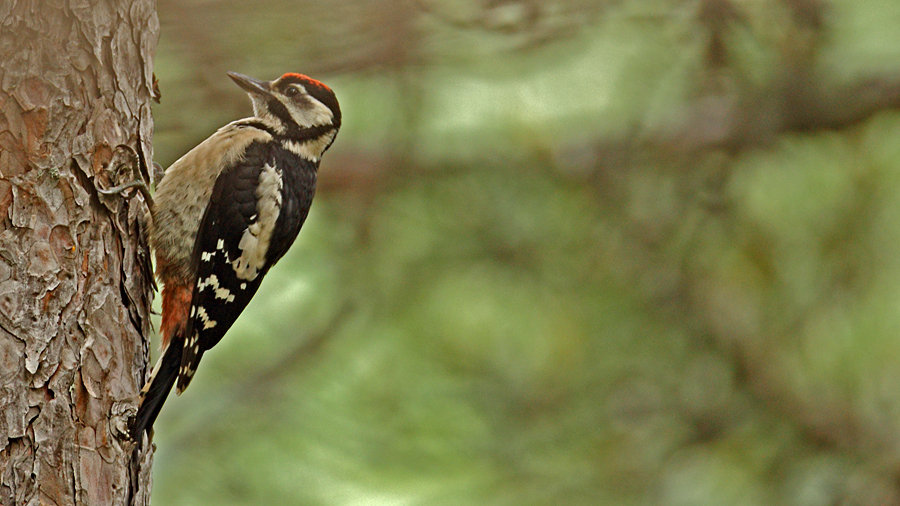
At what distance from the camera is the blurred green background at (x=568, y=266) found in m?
2.20

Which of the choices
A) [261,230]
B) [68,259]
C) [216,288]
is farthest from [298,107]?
[68,259]

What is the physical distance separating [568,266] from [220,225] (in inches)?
39.2

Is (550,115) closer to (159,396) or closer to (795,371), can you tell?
(795,371)

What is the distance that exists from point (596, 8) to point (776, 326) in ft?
3.28

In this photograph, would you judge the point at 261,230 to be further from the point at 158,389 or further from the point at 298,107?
the point at 158,389

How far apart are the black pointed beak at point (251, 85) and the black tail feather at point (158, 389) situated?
2.06 ft

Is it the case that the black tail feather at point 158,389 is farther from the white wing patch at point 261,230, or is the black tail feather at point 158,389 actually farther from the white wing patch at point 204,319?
the white wing patch at point 261,230

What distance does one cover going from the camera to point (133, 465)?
159 centimetres

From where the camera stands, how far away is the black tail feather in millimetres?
1600

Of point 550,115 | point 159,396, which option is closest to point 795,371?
point 550,115

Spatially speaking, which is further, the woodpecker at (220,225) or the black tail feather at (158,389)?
the woodpecker at (220,225)

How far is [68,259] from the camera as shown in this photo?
1.50m

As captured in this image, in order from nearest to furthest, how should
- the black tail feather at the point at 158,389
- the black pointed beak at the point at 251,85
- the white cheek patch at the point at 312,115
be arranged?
the black tail feather at the point at 158,389 < the black pointed beak at the point at 251,85 < the white cheek patch at the point at 312,115

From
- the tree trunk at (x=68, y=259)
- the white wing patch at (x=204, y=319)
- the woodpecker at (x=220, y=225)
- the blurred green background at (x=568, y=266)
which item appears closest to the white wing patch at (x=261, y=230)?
the woodpecker at (x=220, y=225)
